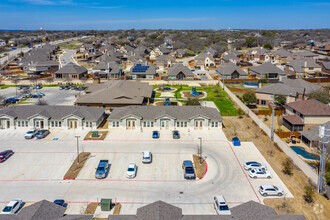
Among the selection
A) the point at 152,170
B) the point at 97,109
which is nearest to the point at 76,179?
the point at 152,170

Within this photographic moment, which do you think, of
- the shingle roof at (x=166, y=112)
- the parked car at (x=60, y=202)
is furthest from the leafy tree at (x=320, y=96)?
the parked car at (x=60, y=202)

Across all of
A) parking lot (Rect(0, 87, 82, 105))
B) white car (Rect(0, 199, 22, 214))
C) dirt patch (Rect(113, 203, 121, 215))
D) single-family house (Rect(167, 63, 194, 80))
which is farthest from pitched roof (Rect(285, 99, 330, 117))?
parking lot (Rect(0, 87, 82, 105))

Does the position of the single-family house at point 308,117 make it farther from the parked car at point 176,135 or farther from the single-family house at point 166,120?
the parked car at point 176,135

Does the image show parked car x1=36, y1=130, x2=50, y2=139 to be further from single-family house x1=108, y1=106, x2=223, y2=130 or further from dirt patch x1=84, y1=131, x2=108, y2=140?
single-family house x1=108, y1=106, x2=223, y2=130

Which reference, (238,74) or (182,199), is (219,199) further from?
(238,74)

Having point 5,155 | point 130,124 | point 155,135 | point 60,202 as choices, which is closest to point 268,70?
point 130,124

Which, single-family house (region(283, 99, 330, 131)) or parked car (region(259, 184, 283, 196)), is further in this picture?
single-family house (region(283, 99, 330, 131))
